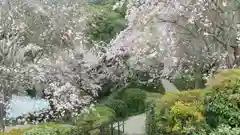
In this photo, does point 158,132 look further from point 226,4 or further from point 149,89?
point 149,89

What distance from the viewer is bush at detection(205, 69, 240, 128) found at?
348 inches

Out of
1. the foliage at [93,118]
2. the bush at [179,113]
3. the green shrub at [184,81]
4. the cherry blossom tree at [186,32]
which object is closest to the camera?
the bush at [179,113]

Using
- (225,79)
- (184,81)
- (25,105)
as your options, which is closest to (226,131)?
(225,79)

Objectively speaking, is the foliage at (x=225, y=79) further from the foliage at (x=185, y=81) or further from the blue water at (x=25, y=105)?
the blue water at (x=25, y=105)

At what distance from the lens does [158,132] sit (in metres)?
10.2

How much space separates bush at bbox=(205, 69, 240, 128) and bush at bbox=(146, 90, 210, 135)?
0.26m

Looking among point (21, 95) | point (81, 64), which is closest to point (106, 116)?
point (81, 64)

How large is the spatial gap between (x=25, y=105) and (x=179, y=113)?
915cm

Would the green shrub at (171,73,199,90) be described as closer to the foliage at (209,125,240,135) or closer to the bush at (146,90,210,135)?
the bush at (146,90,210,135)

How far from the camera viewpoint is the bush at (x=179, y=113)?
9.06 m

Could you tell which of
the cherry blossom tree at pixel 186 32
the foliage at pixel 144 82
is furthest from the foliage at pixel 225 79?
the foliage at pixel 144 82

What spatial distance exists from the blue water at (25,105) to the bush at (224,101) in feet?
24.5

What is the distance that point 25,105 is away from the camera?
16.8m

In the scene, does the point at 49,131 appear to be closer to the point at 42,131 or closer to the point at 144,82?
the point at 42,131
